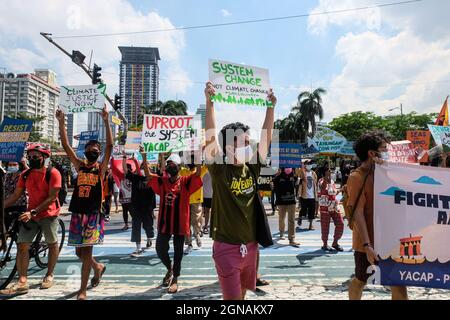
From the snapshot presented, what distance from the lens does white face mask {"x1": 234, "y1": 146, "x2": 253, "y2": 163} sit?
10.1 ft

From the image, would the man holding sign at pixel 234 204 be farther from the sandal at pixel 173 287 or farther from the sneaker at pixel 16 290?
the sneaker at pixel 16 290

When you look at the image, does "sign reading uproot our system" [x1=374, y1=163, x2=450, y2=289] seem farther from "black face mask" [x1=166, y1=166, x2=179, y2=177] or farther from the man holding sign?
"black face mask" [x1=166, y1=166, x2=179, y2=177]

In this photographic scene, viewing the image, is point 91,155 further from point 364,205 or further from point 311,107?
point 311,107

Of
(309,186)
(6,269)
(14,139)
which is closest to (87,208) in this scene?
(6,269)

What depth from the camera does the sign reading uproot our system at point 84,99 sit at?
20.0 ft

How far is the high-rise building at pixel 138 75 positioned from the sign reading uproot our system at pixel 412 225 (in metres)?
35.6

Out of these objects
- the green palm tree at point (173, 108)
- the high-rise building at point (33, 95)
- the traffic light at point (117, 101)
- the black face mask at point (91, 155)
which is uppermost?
the high-rise building at point (33, 95)

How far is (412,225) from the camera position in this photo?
323 centimetres

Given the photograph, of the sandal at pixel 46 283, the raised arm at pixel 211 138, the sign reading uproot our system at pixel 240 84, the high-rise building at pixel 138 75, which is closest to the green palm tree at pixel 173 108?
the high-rise building at pixel 138 75

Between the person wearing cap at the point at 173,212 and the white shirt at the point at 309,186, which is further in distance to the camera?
the white shirt at the point at 309,186

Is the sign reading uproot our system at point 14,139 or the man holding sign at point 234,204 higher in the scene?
the sign reading uproot our system at point 14,139

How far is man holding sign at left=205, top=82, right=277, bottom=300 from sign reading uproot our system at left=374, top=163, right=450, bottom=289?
3.77 feet

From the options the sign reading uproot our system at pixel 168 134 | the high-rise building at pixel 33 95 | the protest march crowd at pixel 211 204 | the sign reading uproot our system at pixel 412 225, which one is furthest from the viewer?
the high-rise building at pixel 33 95
